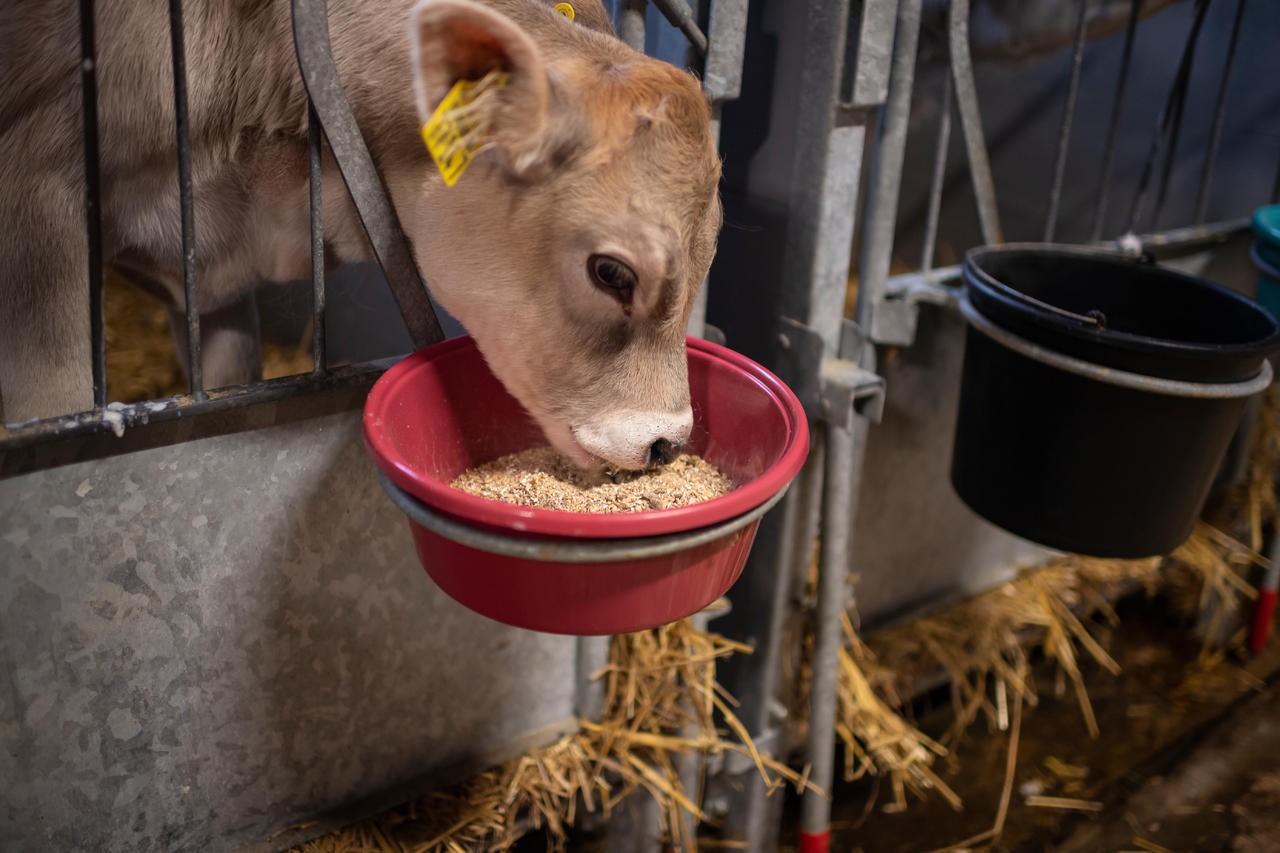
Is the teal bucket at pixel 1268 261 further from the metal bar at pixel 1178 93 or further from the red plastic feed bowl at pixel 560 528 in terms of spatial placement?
the red plastic feed bowl at pixel 560 528

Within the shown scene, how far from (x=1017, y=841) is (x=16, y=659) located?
2.19m

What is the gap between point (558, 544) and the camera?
3.61ft

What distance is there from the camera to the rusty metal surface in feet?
4.56

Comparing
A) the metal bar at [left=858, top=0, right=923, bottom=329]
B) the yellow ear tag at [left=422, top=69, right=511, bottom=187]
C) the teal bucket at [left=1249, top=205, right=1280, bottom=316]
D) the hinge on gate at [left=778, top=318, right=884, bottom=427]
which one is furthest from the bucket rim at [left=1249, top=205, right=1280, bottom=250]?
the yellow ear tag at [left=422, top=69, right=511, bottom=187]

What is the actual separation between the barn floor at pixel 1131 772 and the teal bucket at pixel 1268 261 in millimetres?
1195

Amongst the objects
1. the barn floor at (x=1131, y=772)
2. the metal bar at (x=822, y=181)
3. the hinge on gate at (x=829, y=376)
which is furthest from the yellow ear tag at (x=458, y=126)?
the barn floor at (x=1131, y=772)

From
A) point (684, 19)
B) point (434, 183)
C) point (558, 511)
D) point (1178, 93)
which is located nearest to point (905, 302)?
point (684, 19)

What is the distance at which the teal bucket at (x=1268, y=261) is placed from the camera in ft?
8.14

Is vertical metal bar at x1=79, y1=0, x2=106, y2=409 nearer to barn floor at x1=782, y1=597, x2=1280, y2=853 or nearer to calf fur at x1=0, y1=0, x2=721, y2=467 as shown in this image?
calf fur at x1=0, y1=0, x2=721, y2=467

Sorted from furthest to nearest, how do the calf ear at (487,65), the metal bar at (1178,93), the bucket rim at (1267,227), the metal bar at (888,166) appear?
1. the metal bar at (1178,93)
2. the bucket rim at (1267,227)
3. the metal bar at (888,166)
4. the calf ear at (487,65)

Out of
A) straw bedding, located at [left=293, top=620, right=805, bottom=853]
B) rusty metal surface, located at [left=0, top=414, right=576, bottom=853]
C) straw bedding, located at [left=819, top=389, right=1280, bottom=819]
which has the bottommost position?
straw bedding, located at [left=819, top=389, right=1280, bottom=819]

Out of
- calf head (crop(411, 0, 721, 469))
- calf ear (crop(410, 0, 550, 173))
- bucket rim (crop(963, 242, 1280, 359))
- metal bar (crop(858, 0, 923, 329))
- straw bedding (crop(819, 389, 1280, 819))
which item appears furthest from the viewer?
straw bedding (crop(819, 389, 1280, 819))

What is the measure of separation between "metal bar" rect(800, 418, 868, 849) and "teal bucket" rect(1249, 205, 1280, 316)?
1196 mm

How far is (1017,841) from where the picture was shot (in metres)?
2.44
